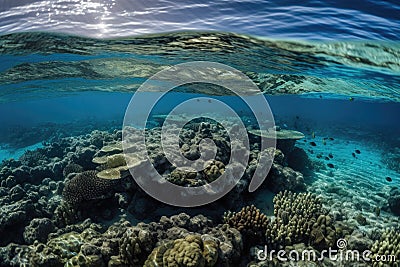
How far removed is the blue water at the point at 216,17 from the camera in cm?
786

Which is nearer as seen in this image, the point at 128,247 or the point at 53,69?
the point at 128,247

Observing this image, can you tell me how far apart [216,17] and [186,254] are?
7.22 meters

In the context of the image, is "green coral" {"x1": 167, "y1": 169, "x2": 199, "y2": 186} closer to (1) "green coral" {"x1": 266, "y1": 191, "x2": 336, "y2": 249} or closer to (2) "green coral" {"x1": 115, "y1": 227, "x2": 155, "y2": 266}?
(2) "green coral" {"x1": 115, "y1": 227, "x2": 155, "y2": 266}

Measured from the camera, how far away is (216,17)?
8727 mm

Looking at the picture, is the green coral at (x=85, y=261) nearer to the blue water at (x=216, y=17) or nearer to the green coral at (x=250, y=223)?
the green coral at (x=250, y=223)

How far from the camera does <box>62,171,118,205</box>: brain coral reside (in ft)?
26.9

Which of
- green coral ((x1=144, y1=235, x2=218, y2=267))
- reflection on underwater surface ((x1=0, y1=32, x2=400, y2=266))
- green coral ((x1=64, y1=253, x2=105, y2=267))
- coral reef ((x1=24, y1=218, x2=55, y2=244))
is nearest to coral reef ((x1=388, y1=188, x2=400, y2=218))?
reflection on underwater surface ((x1=0, y1=32, x2=400, y2=266))

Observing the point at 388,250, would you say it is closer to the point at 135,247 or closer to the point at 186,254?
the point at 186,254

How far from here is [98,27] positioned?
10109 mm

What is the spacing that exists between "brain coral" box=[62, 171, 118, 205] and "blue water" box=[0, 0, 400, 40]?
18.4 ft

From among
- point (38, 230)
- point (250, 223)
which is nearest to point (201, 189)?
→ point (250, 223)

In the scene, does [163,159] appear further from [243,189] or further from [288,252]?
[288,252]

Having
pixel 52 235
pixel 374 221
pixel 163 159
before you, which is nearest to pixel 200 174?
pixel 163 159

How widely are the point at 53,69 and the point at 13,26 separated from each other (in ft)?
30.1
